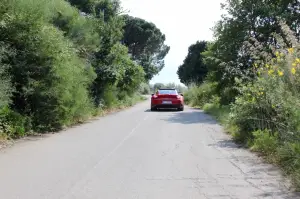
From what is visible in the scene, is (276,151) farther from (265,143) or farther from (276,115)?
(276,115)

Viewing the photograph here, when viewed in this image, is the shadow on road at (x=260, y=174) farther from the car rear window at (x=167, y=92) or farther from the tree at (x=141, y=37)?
the tree at (x=141, y=37)

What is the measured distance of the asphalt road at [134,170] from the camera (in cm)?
567

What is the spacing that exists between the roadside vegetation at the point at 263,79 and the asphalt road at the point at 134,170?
21.0 inches

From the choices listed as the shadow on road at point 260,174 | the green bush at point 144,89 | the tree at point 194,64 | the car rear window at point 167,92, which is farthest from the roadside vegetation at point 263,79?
the green bush at point 144,89

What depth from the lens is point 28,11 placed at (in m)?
11.6

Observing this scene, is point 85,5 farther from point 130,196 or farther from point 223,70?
point 130,196

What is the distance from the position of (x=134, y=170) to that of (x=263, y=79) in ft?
13.9

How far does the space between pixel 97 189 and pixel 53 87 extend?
23.3 ft

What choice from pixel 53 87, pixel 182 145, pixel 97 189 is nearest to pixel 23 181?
pixel 97 189

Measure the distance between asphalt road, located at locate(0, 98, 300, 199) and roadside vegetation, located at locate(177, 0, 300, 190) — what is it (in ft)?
1.75

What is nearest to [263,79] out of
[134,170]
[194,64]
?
[134,170]

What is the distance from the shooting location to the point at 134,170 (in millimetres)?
7148

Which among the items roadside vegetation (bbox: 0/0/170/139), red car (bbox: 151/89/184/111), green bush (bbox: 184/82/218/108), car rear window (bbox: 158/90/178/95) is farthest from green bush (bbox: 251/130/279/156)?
green bush (bbox: 184/82/218/108)

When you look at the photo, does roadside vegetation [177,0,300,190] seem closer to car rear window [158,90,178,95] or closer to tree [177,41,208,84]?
car rear window [158,90,178,95]
